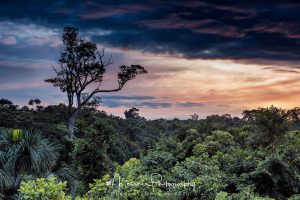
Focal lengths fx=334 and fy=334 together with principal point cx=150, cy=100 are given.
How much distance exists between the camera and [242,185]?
15.0m

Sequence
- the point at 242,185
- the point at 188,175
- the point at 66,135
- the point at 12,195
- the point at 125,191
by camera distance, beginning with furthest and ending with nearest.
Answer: the point at 66,135 → the point at 242,185 → the point at 188,175 → the point at 12,195 → the point at 125,191

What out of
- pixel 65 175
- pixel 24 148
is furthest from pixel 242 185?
pixel 24 148

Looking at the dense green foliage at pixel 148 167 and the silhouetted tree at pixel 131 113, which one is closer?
the dense green foliage at pixel 148 167

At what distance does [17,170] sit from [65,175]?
1926mm

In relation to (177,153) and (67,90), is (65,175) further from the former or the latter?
(67,90)

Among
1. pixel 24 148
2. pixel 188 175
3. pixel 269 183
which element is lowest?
pixel 269 183

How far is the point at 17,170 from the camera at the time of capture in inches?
388

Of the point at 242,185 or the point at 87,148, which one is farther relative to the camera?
the point at 87,148

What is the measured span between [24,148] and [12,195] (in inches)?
54.8

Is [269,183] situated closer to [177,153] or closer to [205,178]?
[205,178]

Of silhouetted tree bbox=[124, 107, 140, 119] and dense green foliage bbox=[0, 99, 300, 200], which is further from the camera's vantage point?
silhouetted tree bbox=[124, 107, 140, 119]

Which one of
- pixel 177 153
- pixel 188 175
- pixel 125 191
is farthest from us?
pixel 177 153

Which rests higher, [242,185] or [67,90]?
[67,90]

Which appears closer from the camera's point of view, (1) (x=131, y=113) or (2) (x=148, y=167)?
(2) (x=148, y=167)
